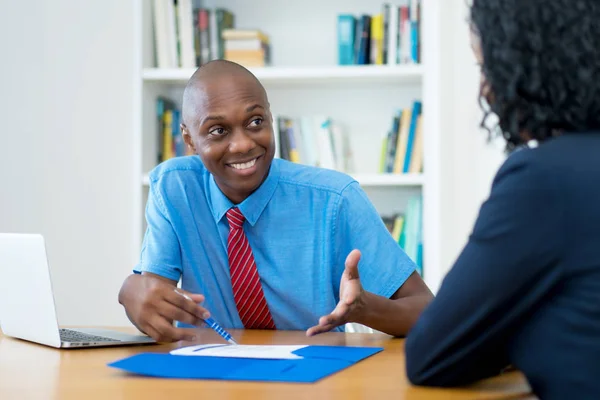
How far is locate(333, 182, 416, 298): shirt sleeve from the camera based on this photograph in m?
1.74

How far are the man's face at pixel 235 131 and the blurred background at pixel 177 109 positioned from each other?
1345 mm

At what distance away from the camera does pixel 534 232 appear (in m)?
0.95

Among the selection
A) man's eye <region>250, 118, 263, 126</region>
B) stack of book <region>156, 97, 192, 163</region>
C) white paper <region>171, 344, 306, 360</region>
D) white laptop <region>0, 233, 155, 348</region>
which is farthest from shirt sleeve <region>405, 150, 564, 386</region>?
stack of book <region>156, 97, 192, 163</region>

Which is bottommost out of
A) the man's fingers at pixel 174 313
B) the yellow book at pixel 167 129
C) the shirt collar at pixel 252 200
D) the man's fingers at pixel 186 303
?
the man's fingers at pixel 174 313

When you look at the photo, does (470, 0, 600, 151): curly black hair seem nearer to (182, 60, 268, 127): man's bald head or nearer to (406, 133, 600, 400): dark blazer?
(406, 133, 600, 400): dark blazer

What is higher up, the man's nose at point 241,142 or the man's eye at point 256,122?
the man's eye at point 256,122

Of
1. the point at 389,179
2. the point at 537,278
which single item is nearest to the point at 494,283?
the point at 537,278

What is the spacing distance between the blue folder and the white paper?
2cm

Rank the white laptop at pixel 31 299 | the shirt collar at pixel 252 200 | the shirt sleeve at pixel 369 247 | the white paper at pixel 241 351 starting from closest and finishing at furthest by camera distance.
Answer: the white paper at pixel 241 351 < the white laptop at pixel 31 299 < the shirt sleeve at pixel 369 247 < the shirt collar at pixel 252 200

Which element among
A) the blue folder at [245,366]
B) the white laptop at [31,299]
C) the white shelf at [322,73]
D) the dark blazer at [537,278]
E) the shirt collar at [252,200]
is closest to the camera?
the dark blazer at [537,278]

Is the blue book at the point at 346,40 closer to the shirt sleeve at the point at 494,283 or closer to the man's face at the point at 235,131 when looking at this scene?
the man's face at the point at 235,131

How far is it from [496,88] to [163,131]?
2.44m

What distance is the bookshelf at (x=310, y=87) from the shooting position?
10.5 feet

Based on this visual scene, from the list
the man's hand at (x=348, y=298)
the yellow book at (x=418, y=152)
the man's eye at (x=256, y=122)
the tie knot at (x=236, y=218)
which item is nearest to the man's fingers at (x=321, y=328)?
the man's hand at (x=348, y=298)
